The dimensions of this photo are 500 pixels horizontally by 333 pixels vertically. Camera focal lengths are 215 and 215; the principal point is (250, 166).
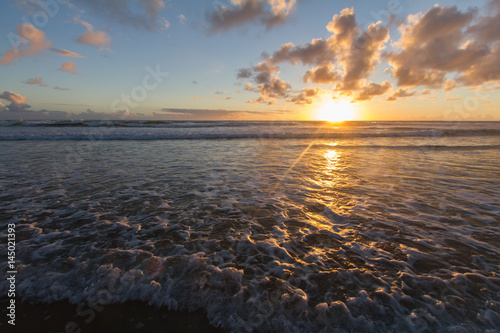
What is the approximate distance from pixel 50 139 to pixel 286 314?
2839 cm

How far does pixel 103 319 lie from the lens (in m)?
2.54

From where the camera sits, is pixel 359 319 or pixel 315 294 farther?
pixel 315 294

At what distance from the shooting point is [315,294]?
2.86 metres

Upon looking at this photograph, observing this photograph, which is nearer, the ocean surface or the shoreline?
the shoreline

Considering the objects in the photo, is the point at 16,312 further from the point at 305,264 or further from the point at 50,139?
the point at 50,139

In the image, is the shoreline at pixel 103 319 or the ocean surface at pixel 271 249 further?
the ocean surface at pixel 271 249

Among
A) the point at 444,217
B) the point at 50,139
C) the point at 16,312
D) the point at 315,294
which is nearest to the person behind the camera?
the point at 16,312

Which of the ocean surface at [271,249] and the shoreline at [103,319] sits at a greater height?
the ocean surface at [271,249]

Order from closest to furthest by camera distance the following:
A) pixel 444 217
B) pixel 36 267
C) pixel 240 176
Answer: pixel 36 267
pixel 444 217
pixel 240 176

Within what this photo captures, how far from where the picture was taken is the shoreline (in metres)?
2.45

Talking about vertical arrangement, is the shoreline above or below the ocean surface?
below

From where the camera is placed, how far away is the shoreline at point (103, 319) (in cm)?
245

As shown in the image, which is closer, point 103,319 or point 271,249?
point 103,319

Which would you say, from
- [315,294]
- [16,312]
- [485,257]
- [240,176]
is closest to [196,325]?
[315,294]
